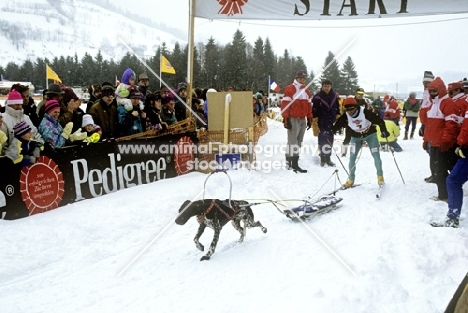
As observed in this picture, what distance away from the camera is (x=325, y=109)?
926cm

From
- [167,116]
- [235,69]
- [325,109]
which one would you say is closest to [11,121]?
[167,116]

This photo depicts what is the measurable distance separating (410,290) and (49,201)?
16.6 ft

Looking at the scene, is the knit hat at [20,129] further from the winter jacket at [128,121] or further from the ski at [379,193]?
the ski at [379,193]

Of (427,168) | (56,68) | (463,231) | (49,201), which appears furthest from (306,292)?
(56,68)

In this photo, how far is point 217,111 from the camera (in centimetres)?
873

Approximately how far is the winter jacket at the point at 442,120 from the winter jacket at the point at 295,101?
9.68ft

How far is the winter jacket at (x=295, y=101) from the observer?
8617 mm

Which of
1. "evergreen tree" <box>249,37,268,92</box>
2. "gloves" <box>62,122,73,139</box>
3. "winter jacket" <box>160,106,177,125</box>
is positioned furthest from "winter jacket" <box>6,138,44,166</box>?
"evergreen tree" <box>249,37,268,92</box>

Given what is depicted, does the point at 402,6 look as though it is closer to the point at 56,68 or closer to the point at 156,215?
the point at 156,215

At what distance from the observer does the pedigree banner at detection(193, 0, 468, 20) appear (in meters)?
9.17

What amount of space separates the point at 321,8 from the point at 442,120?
474cm

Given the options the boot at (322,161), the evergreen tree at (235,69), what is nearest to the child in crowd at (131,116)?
the boot at (322,161)

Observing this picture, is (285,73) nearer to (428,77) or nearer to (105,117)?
(428,77)

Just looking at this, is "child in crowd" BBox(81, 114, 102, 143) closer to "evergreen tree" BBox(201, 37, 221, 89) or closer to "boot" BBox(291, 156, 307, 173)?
"boot" BBox(291, 156, 307, 173)
